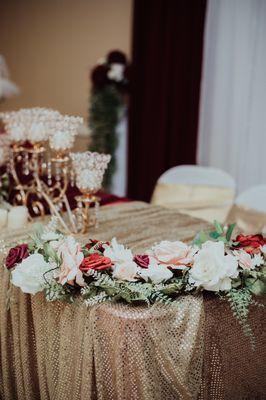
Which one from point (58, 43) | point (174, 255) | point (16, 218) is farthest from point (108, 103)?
point (174, 255)

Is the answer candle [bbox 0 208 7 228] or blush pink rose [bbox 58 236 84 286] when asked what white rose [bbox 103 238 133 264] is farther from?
candle [bbox 0 208 7 228]

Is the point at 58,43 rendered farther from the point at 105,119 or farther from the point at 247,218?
the point at 247,218

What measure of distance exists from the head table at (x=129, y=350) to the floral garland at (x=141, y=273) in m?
0.04

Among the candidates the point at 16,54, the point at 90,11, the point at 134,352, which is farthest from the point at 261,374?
the point at 16,54

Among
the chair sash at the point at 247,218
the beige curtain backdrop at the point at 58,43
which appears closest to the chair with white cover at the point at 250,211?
the chair sash at the point at 247,218

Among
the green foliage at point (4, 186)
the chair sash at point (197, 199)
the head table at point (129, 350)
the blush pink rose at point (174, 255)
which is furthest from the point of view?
the chair sash at point (197, 199)

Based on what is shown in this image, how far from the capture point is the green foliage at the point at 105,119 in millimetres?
4816

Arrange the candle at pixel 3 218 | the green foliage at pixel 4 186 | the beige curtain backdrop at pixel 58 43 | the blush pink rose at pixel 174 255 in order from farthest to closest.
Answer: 1. the beige curtain backdrop at pixel 58 43
2. the green foliage at pixel 4 186
3. the candle at pixel 3 218
4. the blush pink rose at pixel 174 255

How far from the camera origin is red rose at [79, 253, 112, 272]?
1502mm

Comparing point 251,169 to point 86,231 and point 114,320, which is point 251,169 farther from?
point 114,320

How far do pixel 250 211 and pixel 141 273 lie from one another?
4.75 ft

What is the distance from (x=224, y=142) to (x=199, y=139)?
0.82 ft

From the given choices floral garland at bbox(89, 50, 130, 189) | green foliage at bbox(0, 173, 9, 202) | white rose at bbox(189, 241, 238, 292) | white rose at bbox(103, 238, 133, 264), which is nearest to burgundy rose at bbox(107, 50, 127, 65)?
floral garland at bbox(89, 50, 130, 189)

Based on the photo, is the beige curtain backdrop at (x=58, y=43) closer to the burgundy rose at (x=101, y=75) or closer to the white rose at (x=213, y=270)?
the burgundy rose at (x=101, y=75)
